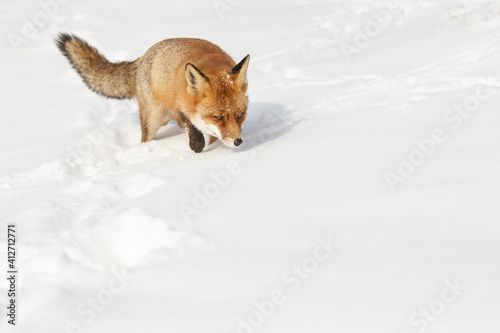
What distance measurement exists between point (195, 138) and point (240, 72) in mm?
735

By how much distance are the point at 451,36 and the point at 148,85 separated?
160 inches

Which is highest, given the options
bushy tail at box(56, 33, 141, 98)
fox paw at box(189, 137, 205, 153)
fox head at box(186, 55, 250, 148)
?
fox head at box(186, 55, 250, 148)

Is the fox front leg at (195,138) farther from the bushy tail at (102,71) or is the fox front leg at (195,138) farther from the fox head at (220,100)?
the bushy tail at (102,71)

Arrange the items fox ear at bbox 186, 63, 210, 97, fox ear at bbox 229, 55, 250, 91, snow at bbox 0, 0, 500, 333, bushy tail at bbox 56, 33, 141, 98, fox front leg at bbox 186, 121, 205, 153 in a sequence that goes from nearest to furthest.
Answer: snow at bbox 0, 0, 500, 333, fox ear at bbox 186, 63, 210, 97, fox ear at bbox 229, 55, 250, 91, fox front leg at bbox 186, 121, 205, 153, bushy tail at bbox 56, 33, 141, 98

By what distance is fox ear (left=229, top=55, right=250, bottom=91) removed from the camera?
448 centimetres

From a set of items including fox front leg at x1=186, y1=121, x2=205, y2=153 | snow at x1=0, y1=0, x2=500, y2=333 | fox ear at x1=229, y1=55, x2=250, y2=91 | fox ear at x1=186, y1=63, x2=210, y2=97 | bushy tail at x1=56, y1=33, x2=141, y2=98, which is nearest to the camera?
snow at x1=0, y1=0, x2=500, y2=333

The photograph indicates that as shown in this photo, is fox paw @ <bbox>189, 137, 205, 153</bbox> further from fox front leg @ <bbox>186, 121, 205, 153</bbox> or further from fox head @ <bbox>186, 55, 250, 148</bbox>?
fox head @ <bbox>186, 55, 250, 148</bbox>

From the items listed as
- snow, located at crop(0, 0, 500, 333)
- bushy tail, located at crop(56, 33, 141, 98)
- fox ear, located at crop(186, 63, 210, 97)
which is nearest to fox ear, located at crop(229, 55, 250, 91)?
fox ear, located at crop(186, 63, 210, 97)

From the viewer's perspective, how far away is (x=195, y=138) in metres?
4.79

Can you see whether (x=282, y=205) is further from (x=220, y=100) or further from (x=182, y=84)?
(x=182, y=84)

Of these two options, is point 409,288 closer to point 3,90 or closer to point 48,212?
point 48,212

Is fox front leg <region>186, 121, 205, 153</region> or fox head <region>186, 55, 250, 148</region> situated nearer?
fox head <region>186, 55, 250, 148</region>

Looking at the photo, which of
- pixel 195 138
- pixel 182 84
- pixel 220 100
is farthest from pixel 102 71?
pixel 220 100

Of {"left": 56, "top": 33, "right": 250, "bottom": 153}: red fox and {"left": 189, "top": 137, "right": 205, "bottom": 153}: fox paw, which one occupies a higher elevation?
{"left": 56, "top": 33, "right": 250, "bottom": 153}: red fox
